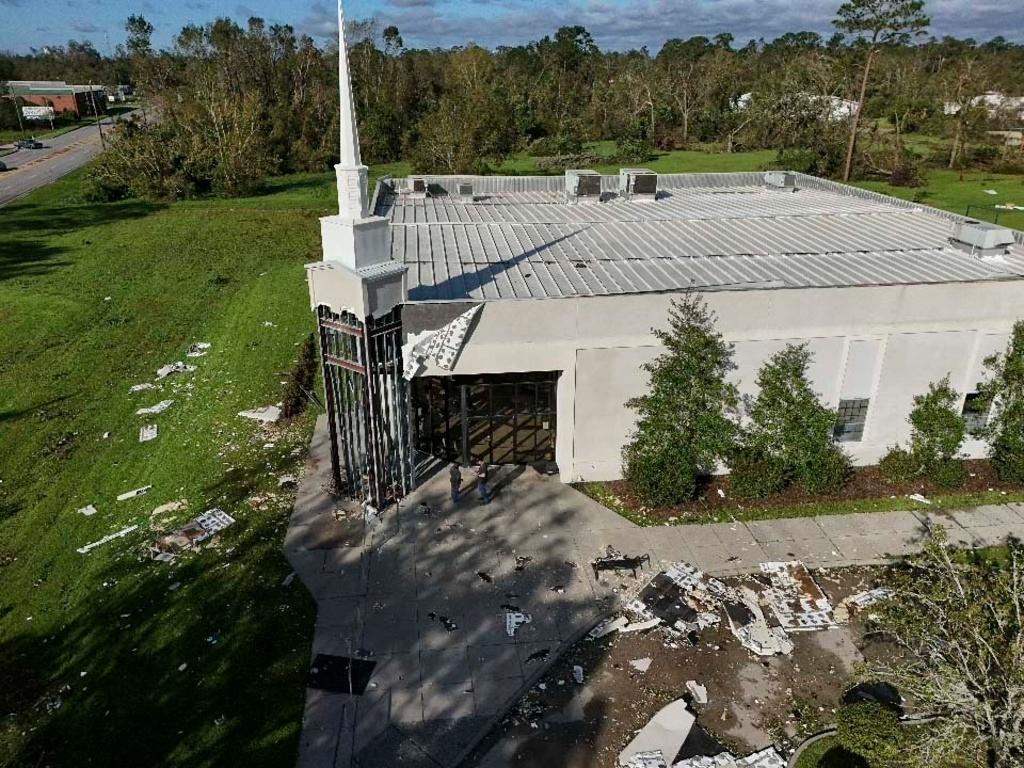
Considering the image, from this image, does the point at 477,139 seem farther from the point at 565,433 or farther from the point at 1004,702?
the point at 1004,702

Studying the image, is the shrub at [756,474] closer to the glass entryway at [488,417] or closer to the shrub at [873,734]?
the glass entryway at [488,417]

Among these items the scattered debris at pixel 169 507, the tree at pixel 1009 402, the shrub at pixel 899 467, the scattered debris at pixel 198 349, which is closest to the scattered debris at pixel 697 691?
the shrub at pixel 899 467

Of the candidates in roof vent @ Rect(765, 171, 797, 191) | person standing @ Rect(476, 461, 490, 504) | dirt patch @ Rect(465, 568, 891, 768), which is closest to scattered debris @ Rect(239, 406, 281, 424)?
person standing @ Rect(476, 461, 490, 504)

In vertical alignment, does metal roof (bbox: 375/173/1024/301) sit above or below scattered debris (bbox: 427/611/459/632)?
above

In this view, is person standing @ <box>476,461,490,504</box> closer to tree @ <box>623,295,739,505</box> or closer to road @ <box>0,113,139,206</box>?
tree @ <box>623,295,739,505</box>

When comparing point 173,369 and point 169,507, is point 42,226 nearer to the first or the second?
point 173,369

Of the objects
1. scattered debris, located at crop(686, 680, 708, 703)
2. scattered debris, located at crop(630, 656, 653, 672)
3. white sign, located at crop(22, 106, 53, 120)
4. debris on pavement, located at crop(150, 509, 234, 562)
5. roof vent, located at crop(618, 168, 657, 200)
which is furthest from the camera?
white sign, located at crop(22, 106, 53, 120)
